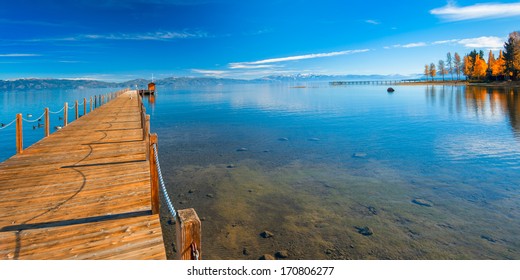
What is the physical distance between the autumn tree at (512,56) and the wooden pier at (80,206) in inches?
4448

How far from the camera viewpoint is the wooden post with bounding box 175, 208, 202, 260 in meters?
3.35

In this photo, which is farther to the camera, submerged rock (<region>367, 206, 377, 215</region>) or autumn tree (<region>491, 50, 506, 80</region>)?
autumn tree (<region>491, 50, 506, 80</region>)

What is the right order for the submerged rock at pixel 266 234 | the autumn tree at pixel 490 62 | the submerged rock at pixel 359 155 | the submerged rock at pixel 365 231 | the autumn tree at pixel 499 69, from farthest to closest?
the autumn tree at pixel 490 62 → the autumn tree at pixel 499 69 → the submerged rock at pixel 359 155 → the submerged rock at pixel 365 231 → the submerged rock at pixel 266 234

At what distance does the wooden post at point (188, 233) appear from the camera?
132 inches

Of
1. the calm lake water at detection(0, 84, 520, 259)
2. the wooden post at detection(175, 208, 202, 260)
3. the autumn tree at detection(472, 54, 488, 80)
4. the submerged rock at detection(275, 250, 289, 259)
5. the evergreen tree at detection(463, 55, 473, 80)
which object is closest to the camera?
the wooden post at detection(175, 208, 202, 260)

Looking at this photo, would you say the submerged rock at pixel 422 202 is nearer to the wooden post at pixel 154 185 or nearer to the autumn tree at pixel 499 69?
the wooden post at pixel 154 185

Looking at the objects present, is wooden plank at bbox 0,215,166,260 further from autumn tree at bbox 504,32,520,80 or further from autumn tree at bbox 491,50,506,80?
autumn tree at bbox 491,50,506,80

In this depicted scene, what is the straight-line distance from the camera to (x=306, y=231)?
9148mm

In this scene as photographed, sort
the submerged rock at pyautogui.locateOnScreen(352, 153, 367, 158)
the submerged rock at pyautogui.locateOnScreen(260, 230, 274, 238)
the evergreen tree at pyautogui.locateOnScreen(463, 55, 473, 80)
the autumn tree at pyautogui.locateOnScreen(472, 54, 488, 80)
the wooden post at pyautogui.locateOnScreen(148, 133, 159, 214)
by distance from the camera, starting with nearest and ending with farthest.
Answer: the wooden post at pyautogui.locateOnScreen(148, 133, 159, 214)
the submerged rock at pyautogui.locateOnScreen(260, 230, 274, 238)
the submerged rock at pyautogui.locateOnScreen(352, 153, 367, 158)
the autumn tree at pyautogui.locateOnScreen(472, 54, 488, 80)
the evergreen tree at pyautogui.locateOnScreen(463, 55, 473, 80)

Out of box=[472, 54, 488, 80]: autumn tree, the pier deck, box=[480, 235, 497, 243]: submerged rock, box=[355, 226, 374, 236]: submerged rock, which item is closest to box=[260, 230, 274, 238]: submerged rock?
box=[355, 226, 374, 236]: submerged rock

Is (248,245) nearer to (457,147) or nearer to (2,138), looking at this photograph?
(457,147)

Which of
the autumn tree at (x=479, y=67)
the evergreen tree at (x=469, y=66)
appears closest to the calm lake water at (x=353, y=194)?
the autumn tree at (x=479, y=67)

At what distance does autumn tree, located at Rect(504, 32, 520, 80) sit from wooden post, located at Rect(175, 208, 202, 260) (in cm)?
11539

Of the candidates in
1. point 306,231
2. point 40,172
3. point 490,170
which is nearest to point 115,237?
point 306,231
